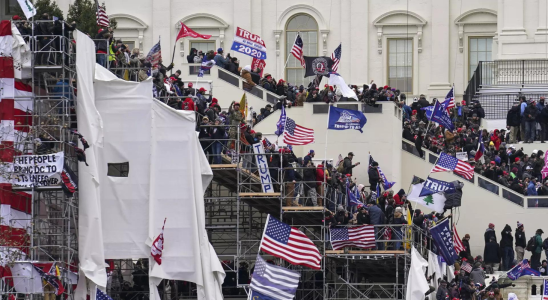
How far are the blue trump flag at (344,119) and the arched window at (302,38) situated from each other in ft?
65.0

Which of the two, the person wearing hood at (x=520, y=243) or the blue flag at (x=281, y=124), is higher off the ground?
the blue flag at (x=281, y=124)

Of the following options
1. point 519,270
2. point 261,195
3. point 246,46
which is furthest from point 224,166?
point 246,46

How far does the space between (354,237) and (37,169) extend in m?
11.0

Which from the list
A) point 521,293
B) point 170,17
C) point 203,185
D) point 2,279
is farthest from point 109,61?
point 170,17

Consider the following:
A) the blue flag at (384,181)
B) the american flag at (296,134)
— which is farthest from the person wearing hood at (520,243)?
the american flag at (296,134)

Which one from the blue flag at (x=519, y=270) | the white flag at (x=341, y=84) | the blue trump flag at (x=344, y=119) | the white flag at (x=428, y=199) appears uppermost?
the white flag at (x=341, y=84)

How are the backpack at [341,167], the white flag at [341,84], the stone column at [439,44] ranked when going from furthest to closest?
the stone column at [439,44] → the white flag at [341,84] → the backpack at [341,167]

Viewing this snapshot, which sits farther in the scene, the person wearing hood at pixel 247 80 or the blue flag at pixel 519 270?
the person wearing hood at pixel 247 80

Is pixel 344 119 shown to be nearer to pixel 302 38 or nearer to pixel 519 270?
pixel 519 270

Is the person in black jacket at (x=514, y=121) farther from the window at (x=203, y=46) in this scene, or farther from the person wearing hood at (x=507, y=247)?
the window at (x=203, y=46)

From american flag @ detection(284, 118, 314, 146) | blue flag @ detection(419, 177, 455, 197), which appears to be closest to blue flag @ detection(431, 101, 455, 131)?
american flag @ detection(284, 118, 314, 146)

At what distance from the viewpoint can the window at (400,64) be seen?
95.7 m

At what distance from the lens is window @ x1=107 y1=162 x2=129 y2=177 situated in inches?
2736

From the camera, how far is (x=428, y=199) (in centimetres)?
7244
